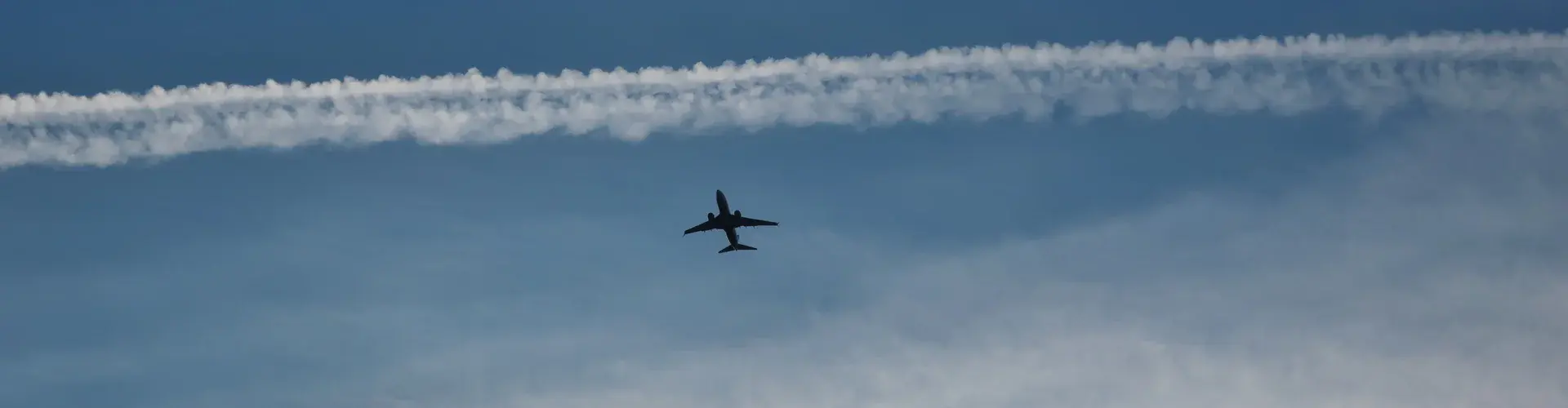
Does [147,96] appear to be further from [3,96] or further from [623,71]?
[623,71]

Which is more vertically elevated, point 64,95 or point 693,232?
point 693,232

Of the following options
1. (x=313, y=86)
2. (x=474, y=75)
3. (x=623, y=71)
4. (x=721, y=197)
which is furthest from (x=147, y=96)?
(x=721, y=197)

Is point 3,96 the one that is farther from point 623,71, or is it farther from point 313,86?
point 623,71

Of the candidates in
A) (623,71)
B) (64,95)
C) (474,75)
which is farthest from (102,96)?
(623,71)

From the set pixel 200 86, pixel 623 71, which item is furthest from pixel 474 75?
pixel 200 86

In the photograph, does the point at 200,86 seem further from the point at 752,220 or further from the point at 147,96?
the point at 752,220

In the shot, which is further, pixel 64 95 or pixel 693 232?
pixel 693 232

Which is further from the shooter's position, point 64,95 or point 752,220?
point 752,220

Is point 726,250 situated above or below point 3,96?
above
